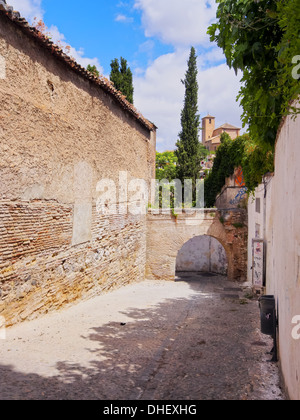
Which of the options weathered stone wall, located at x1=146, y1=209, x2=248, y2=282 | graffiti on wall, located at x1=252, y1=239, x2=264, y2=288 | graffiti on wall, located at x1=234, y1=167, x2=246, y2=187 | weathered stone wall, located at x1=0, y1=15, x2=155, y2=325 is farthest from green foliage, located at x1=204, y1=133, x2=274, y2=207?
weathered stone wall, located at x1=0, y1=15, x2=155, y2=325

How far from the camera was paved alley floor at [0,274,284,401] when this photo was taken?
4457mm

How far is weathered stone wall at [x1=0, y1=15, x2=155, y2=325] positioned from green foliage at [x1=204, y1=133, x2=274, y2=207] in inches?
169

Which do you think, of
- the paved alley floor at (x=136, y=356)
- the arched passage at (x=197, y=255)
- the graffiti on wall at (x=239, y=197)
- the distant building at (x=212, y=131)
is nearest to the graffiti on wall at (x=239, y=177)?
the graffiti on wall at (x=239, y=197)

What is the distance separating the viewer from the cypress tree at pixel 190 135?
2697cm

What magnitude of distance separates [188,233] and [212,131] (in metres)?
60.7

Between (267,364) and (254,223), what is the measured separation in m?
8.35

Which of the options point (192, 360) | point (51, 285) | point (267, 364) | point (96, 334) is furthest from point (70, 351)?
point (267, 364)

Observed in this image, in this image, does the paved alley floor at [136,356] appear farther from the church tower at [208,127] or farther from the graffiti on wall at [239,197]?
the church tower at [208,127]

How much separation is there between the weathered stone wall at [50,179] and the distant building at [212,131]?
55959mm

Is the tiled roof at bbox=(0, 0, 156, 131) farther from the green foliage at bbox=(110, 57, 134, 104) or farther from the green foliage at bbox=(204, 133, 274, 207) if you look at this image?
the green foliage at bbox=(110, 57, 134, 104)

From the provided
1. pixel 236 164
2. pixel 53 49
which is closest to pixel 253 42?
pixel 53 49

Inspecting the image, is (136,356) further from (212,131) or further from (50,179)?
(212,131)

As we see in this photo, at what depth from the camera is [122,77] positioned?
2127 cm
